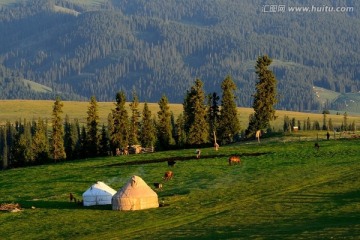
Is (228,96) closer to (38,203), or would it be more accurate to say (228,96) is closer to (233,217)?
(38,203)

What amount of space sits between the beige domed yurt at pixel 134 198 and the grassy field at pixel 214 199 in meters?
1.07

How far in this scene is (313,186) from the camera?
73.8 metres

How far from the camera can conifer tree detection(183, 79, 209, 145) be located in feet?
509

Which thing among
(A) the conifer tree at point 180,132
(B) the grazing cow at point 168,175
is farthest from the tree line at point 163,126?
(B) the grazing cow at point 168,175

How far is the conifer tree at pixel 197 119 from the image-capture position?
155125 millimetres

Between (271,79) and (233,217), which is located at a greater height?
(271,79)

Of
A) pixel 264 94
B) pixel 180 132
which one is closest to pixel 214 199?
pixel 264 94

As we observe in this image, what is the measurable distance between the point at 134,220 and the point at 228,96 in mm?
94019

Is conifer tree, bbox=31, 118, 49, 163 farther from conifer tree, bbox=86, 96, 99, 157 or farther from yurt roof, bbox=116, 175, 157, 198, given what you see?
yurt roof, bbox=116, 175, 157, 198

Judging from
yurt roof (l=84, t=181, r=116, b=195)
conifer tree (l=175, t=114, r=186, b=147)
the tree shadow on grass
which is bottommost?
the tree shadow on grass

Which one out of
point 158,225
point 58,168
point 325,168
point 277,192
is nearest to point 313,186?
point 277,192

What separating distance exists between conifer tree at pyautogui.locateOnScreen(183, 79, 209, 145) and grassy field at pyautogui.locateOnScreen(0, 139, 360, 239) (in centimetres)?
4511

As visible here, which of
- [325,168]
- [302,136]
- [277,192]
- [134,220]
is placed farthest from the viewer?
[302,136]

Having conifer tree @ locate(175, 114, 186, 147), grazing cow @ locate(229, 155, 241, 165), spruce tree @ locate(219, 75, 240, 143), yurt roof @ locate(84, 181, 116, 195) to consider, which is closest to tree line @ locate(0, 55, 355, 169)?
spruce tree @ locate(219, 75, 240, 143)
